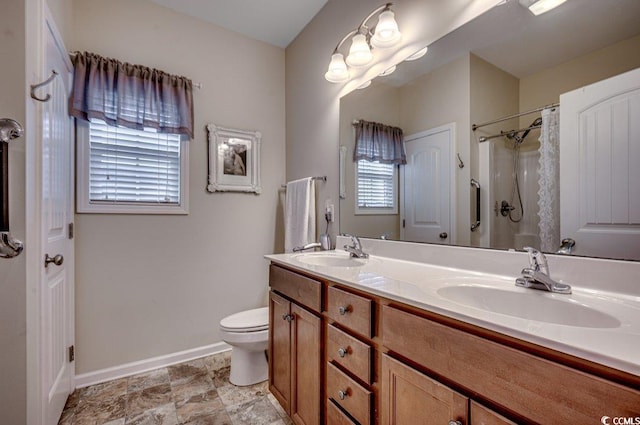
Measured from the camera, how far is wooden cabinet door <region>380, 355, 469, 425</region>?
0.71m

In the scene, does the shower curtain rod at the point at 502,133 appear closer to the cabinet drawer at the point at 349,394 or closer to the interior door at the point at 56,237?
the cabinet drawer at the point at 349,394

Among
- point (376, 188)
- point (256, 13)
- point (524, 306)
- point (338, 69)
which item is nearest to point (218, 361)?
point (376, 188)

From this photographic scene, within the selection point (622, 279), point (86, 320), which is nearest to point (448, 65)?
point (622, 279)

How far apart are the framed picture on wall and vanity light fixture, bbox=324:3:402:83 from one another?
941mm

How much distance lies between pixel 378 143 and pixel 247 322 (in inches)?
56.0

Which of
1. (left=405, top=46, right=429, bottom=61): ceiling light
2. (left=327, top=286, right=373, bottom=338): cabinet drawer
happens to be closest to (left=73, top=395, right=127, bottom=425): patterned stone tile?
(left=327, top=286, right=373, bottom=338): cabinet drawer

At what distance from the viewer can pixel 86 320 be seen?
75.2 inches

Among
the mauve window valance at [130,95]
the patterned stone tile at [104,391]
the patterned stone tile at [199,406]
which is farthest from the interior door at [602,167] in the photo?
the patterned stone tile at [104,391]

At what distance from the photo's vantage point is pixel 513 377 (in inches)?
23.5

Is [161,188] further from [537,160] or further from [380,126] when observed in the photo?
[537,160]

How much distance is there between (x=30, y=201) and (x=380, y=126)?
1.70 m

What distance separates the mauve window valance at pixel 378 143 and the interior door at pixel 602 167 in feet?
2.40

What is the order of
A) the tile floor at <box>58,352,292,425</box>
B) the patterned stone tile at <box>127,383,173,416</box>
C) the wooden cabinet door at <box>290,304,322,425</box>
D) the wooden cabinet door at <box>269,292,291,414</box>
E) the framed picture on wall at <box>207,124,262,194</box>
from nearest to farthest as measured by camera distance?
the wooden cabinet door at <box>290,304,322,425</box> → the wooden cabinet door at <box>269,292,291,414</box> → the tile floor at <box>58,352,292,425</box> → the patterned stone tile at <box>127,383,173,416</box> → the framed picture on wall at <box>207,124,262,194</box>

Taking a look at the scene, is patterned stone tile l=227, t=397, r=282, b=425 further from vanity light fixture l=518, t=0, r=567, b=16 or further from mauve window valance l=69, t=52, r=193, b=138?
vanity light fixture l=518, t=0, r=567, b=16
